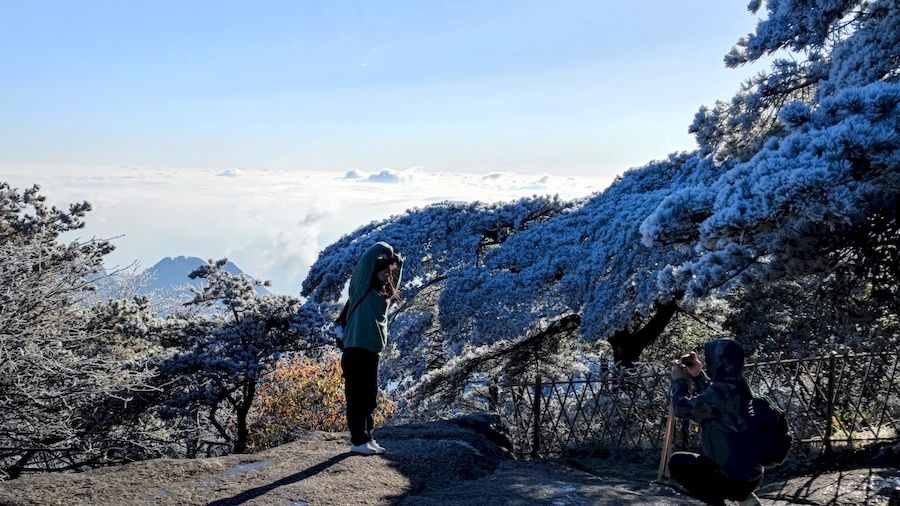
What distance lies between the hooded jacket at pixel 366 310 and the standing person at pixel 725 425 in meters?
2.28

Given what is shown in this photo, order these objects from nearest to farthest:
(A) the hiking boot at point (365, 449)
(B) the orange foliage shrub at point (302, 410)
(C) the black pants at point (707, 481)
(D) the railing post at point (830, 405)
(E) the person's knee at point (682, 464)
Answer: (C) the black pants at point (707, 481) < (E) the person's knee at point (682, 464) < (A) the hiking boot at point (365, 449) < (D) the railing post at point (830, 405) < (B) the orange foliage shrub at point (302, 410)

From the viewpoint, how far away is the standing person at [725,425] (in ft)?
13.7

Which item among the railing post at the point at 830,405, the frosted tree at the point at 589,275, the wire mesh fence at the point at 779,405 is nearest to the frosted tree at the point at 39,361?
the wire mesh fence at the point at 779,405

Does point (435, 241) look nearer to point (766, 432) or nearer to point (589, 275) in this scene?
point (589, 275)

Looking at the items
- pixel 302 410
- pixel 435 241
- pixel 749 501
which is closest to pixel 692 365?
pixel 749 501

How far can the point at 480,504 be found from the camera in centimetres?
473

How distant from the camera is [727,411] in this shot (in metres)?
4.20

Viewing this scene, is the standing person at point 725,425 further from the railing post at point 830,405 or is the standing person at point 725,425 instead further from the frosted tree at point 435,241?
the frosted tree at point 435,241

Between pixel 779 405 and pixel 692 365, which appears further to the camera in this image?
pixel 779 405

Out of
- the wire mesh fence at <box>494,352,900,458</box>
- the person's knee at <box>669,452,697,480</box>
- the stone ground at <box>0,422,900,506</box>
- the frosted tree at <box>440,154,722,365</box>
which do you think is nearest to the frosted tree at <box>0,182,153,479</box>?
the stone ground at <box>0,422,900,506</box>

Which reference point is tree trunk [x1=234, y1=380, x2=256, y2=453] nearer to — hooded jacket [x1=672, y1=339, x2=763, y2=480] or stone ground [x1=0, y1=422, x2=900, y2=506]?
stone ground [x1=0, y1=422, x2=900, y2=506]

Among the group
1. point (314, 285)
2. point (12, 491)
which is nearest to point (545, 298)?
point (314, 285)

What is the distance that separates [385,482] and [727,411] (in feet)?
7.87

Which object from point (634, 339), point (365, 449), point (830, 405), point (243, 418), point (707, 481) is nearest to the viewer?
point (707, 481)
